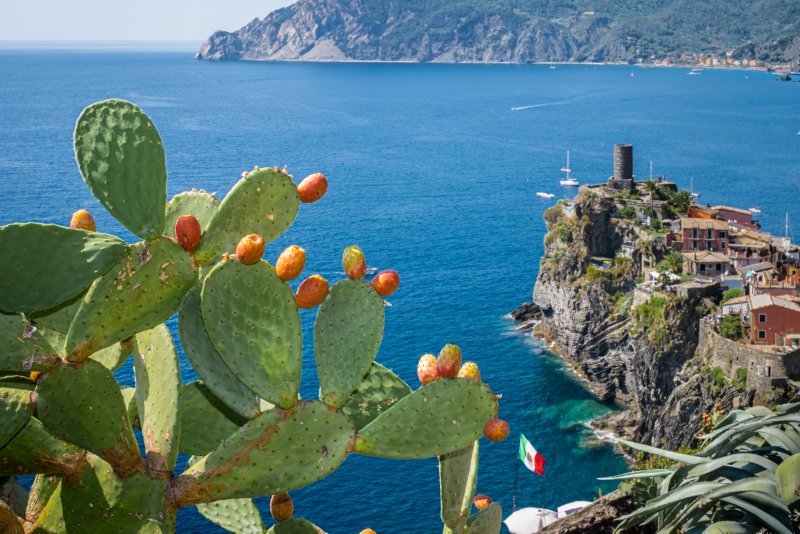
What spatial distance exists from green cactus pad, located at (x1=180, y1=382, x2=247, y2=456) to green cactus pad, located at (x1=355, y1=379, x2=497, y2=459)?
1.16 metres

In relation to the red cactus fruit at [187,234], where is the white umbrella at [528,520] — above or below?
below

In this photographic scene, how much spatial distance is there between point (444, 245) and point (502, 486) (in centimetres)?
4478

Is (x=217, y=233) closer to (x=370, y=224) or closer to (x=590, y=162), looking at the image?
(x=370, y=224)

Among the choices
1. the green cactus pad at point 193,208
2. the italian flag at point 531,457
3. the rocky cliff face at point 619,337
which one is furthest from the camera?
the rocky cliff face at point 619,337

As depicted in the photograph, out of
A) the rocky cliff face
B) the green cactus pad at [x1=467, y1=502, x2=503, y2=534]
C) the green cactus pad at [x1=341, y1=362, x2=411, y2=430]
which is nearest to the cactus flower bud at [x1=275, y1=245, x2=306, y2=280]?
the green cactus pad at [x1=341, y1=362, x2=411, y2=430]

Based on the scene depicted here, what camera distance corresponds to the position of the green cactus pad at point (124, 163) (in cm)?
526

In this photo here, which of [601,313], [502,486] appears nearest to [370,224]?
[601,313]

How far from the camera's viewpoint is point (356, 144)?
14588cm

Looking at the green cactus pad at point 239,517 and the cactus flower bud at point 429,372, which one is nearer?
the cactus flower bud at point 429,372

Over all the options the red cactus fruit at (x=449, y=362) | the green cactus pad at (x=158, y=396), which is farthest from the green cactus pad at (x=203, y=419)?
the red cactus fruit at (x=449, y=362)

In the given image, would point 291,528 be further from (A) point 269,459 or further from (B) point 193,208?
(B) point 193,208

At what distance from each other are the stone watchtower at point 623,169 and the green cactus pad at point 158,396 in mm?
64306

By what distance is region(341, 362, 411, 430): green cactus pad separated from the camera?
19.3 feet

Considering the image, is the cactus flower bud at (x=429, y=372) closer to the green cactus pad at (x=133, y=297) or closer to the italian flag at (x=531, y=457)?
the green cactus pad at (x=133, y=297)
